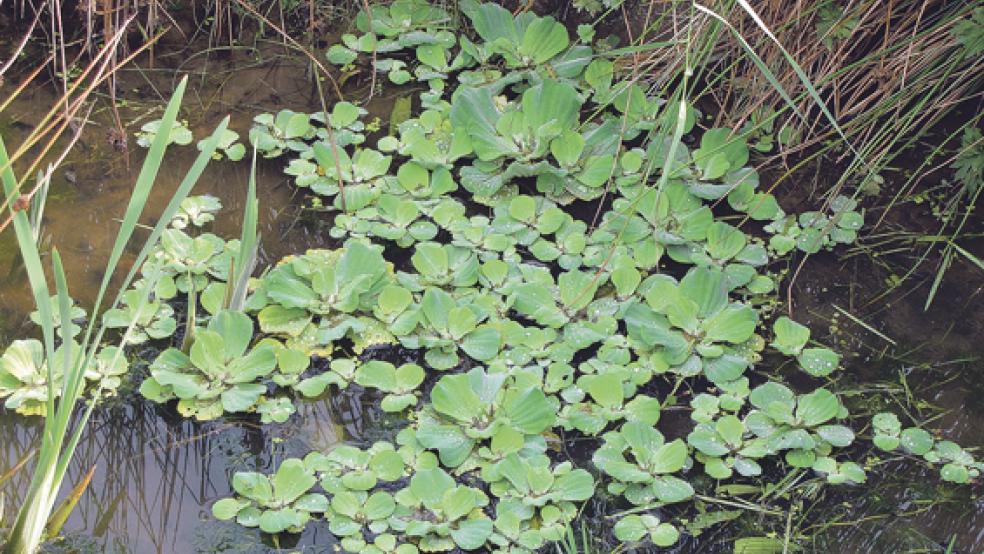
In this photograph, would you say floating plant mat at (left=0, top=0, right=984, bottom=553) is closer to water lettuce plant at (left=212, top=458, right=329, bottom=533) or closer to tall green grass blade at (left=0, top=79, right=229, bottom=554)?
water lettuce plant at (left=212, top=458, right=329, bottom=533)

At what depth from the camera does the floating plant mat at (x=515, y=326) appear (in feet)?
6.08

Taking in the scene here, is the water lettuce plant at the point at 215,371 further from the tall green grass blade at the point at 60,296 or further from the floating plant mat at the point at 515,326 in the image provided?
the tall green grass blade at the point at 60,296

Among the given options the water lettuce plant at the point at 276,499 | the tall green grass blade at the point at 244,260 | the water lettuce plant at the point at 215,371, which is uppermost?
the tall green grass blade at the point at 244,260

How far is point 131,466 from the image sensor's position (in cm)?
192

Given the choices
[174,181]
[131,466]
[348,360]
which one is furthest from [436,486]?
[174,181]

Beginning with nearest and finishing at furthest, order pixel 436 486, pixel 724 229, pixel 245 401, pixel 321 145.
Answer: pixel 436 486
pixel 245 401
pixel 724 229
pixel 321 145

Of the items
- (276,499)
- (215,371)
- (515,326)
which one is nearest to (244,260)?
(215,371)

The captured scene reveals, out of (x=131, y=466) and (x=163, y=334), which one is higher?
(x=163, y=334)

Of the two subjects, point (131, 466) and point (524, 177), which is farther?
point (524, 177)

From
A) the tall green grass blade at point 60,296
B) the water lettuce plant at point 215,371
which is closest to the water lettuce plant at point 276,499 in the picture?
the water lettuce plant at point 215,371

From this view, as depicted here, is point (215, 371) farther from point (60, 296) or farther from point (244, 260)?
point (60, 296)

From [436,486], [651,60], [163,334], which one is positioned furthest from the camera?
[651,60]

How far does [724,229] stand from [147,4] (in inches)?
62.4

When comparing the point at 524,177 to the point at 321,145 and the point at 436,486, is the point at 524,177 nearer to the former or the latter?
the point at 321,145
